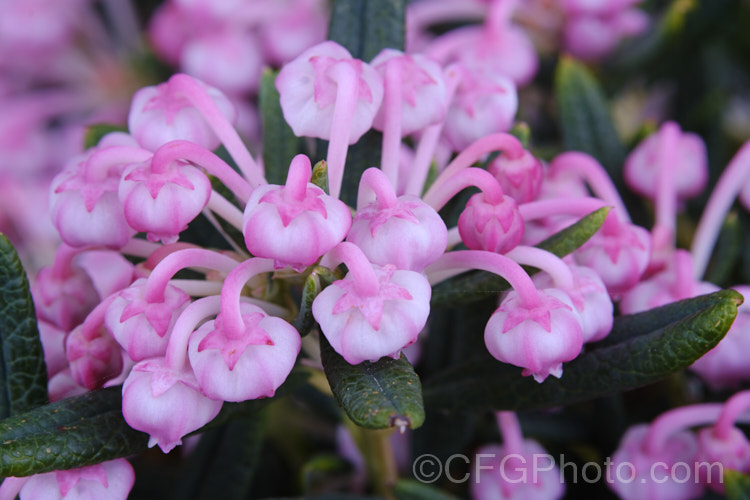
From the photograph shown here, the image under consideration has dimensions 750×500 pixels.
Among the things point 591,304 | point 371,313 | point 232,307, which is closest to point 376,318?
point 371,313

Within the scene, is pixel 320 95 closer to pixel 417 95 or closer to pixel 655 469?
pixel 417 95

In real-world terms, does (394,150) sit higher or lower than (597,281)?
higher

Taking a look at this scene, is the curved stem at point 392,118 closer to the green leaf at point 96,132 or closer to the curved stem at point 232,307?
the curved stem at point 232,307

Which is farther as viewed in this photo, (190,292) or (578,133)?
(578,133)

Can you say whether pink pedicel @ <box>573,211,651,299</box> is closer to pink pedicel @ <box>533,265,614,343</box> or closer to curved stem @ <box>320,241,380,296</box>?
pink pedicel @ <box>533,265,614,343</box>

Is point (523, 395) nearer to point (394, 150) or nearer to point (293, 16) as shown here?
point (394, 150)

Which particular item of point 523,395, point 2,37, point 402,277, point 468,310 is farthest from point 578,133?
point 2,37
